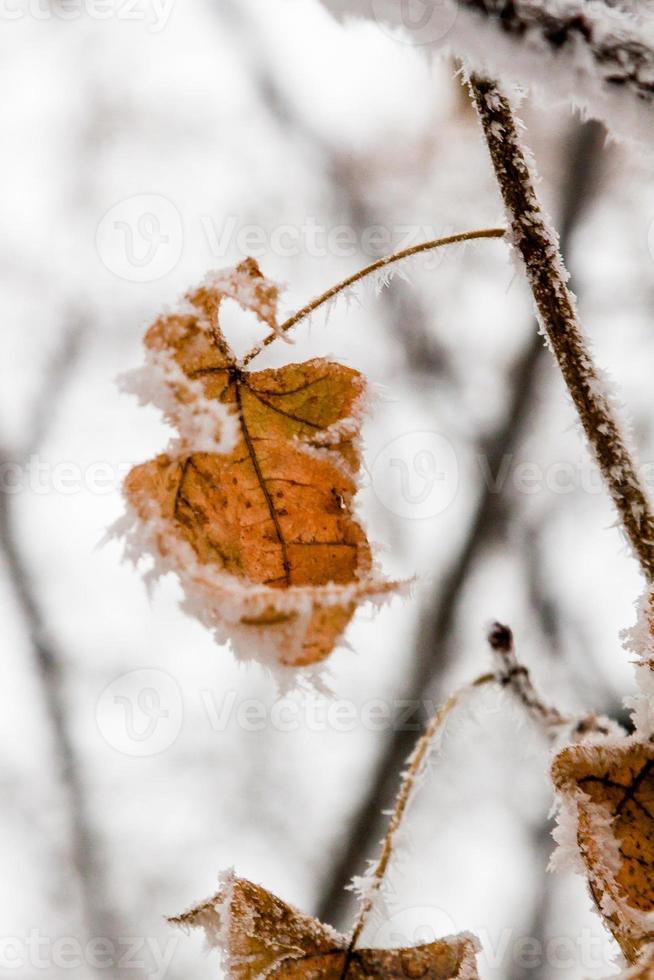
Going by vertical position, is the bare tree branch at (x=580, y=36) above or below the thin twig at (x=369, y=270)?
Answer: below

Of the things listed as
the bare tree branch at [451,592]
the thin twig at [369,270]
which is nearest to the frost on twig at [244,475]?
the thin twig at [369,270]

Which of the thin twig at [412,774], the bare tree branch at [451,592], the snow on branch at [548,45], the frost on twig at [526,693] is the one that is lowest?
the thin twig at [412,774]

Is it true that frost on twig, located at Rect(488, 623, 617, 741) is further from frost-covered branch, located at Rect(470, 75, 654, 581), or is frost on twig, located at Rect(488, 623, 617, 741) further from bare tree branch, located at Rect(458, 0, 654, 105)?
bare tree branch, located at Rect(458, 0, 654, 105)

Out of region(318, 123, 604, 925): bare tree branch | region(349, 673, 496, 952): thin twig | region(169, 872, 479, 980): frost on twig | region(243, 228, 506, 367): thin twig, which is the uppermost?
region(318, 123, 604, 925): bare tree branch

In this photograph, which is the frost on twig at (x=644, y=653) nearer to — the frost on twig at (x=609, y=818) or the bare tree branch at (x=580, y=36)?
the frost on twig at (x=609, y=818)

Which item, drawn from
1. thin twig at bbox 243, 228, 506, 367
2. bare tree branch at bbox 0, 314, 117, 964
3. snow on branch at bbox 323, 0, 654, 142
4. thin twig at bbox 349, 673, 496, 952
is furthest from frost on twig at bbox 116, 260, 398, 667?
bare tree branch at bbox 0, 314, 117, 964

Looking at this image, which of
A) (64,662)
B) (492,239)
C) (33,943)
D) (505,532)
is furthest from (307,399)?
(33,943)

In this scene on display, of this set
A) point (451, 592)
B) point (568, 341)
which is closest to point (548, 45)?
point (568, 341)
